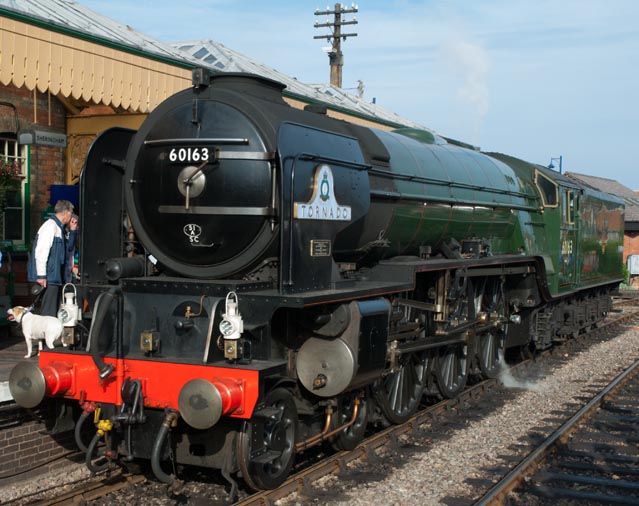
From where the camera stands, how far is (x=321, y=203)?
18.8ft

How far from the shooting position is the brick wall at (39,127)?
399 inches

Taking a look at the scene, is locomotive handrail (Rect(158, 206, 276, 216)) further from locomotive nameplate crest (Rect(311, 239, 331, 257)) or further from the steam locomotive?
locomotive nameplate crest (Rect(311, 239, 331, 257))

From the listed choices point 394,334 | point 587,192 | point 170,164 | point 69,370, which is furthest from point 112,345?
point 587,192

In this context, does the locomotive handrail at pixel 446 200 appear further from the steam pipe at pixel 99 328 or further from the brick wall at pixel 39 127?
the brick wall at pixel 39 127

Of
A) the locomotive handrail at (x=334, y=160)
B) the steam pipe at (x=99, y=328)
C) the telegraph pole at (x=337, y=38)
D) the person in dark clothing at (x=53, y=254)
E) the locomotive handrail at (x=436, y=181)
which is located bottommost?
the steam pipe at (x=99, y=328)

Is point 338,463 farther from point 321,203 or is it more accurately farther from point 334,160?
point 334,160

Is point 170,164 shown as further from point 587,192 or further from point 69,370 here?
point 587,192

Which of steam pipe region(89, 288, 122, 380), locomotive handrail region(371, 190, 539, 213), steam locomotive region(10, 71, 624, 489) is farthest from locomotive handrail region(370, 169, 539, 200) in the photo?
steam pipe region(89, 288, 122, 380)

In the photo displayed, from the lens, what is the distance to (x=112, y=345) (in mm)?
5461

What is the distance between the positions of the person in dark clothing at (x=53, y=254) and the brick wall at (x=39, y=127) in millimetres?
3364

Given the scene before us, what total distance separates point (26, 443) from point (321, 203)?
10.5ft

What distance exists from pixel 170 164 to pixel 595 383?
755cm

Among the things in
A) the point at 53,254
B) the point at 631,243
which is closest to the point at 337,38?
the point at 631,243

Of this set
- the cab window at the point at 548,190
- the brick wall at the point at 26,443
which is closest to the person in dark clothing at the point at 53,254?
the brick wall at the point at 26,443
